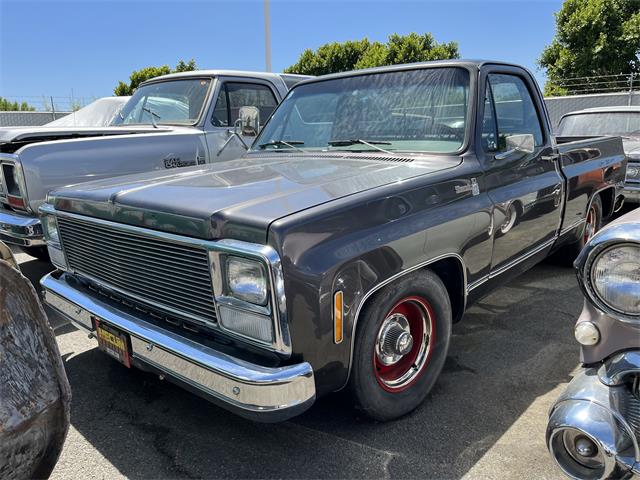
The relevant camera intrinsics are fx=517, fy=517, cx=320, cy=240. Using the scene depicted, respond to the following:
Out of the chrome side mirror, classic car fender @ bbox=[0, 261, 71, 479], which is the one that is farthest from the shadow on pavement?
the chrome side mirror

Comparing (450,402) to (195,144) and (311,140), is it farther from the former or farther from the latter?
(195,144)

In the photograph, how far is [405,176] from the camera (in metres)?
2.69

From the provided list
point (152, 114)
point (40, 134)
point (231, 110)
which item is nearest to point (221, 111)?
point (231, 110)

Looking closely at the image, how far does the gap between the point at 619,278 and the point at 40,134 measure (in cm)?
467

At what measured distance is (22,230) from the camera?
4.32 meters

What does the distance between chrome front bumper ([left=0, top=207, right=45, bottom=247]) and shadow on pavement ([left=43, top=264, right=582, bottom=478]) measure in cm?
119

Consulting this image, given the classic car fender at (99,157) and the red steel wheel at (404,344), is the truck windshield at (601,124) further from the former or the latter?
the red steel wheel at (404,344)

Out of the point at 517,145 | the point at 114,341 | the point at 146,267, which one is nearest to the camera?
the point at 146,267

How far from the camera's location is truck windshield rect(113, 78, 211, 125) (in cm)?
572

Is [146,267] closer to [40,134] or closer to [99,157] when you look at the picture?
[99,157]

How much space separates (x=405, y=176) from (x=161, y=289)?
134cm

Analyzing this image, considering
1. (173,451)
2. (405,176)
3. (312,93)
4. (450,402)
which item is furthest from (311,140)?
(173,451)

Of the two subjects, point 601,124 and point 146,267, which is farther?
point 601,124

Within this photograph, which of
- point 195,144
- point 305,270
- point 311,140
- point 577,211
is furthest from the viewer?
point 195,144
